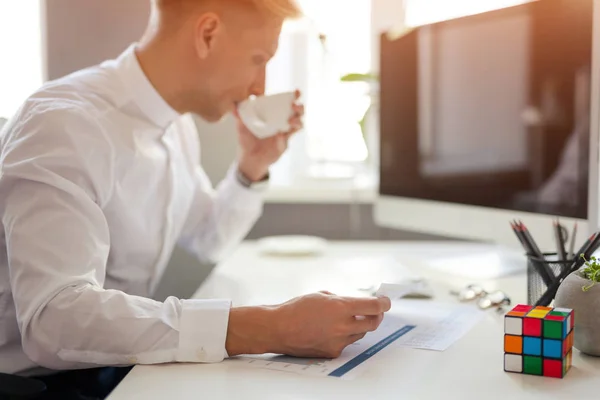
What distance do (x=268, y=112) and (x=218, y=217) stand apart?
29cm

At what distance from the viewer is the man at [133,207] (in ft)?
2.80

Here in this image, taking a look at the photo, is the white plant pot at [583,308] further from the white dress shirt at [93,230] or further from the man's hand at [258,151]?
the man's hand at [258,151]

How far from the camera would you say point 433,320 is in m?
1.04

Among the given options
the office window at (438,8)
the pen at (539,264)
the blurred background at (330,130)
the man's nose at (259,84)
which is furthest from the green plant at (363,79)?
the pen at (539,264)

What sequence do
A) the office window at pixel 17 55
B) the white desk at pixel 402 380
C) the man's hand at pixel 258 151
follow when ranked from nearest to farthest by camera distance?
the white desk at pixel 402 380
the man's hand at pixel 258 151
the office window at pixel 17 55

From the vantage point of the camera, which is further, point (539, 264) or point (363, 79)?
point (363, 79)

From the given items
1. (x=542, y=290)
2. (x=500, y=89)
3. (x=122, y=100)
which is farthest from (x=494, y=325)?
(x=122, y=100)

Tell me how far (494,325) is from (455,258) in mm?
569

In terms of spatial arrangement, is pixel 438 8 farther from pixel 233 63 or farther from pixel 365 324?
pixel 365 324

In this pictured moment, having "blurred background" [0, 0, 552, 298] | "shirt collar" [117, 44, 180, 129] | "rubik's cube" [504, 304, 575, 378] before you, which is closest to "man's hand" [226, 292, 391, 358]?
"rubik's cube" [504, 304, 575, 378]

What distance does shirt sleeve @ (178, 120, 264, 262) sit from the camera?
1.59 m

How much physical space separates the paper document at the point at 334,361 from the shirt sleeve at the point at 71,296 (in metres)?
0.05

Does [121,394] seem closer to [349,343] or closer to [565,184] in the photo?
[349,343]

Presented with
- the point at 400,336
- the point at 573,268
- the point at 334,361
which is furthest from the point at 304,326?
the point at 573,268
